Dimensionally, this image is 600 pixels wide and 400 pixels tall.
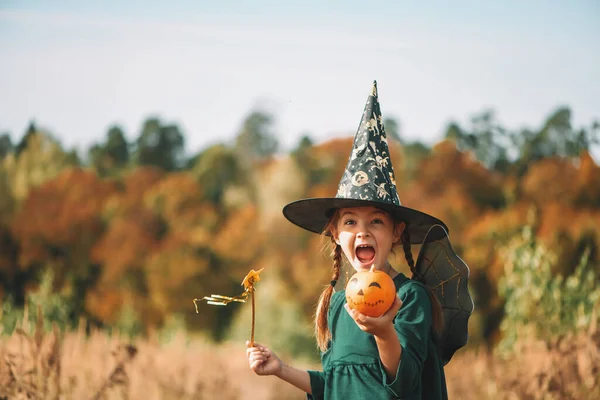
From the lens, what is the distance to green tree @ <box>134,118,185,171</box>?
29.4 m

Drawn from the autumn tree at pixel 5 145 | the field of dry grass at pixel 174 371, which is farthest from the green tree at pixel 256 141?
the field of dry grass at pixel 174 371

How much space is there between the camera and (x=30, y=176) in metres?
26.9

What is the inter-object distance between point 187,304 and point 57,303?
50.0 ft

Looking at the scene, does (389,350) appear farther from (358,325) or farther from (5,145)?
(5,145)

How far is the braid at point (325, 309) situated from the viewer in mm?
3314

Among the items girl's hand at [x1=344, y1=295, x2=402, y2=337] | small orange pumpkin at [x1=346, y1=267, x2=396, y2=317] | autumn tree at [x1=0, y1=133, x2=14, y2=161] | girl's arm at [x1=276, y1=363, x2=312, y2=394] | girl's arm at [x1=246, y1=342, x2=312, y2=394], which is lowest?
girl's arm at [x1=276, y1=363, x2=312, y2=394]

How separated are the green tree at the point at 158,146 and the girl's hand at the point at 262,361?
87.8ft

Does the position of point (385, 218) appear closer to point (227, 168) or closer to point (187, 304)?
point (187, 304)

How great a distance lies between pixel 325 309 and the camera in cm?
336

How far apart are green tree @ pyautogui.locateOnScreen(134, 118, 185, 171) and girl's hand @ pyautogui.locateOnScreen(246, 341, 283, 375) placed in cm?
2676

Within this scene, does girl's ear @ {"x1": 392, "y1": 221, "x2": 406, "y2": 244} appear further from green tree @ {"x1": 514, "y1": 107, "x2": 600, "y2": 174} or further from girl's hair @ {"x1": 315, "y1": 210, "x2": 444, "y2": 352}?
green tree @ {"x1": 514, "y1": 107, "x2": 600, "y2": 174}

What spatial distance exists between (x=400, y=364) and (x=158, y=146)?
2759 cm

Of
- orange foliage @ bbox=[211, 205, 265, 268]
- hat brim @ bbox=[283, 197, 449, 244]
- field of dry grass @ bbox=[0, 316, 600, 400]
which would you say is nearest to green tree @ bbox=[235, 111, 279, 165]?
orange foliage @ bbox=[211, 205, 265, 268]

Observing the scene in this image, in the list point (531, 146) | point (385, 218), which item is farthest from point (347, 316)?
point (531, 146)
